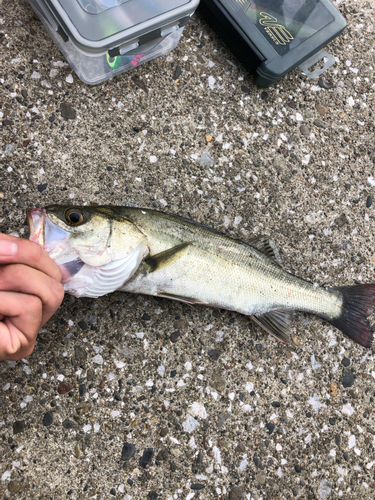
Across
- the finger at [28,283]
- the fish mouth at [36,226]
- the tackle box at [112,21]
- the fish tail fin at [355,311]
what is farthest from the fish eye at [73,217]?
the fish tail fin at [355,311]

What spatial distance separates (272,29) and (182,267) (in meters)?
2.15

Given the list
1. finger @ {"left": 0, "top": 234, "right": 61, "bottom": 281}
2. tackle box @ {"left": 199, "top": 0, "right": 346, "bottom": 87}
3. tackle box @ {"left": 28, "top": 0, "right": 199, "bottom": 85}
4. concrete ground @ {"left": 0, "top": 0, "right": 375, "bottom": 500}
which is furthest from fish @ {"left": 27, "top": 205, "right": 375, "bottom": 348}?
tackle box @ {"left": 199, "top": 0, "right": 346, "bottom": 87}

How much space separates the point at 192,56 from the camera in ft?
10.0

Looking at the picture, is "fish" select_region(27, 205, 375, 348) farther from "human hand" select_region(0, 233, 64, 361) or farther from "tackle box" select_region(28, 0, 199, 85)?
"tackle box" select_region(28, 0, 199, 85)

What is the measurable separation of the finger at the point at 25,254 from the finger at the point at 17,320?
151 mm

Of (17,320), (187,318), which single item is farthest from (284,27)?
(17,320)

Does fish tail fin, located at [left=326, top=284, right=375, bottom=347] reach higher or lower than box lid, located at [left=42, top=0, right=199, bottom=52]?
lower

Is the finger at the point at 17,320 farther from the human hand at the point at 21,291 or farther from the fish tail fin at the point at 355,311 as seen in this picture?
the fish tail fin at the point at 355,311

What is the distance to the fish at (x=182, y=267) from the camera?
2.04 m

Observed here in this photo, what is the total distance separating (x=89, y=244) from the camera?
80.9 inches

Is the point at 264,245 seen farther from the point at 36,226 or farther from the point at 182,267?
the point at 36,226

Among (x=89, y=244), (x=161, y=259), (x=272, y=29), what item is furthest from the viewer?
(x=272, y=29)

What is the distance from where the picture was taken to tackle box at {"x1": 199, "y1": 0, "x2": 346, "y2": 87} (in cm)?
292

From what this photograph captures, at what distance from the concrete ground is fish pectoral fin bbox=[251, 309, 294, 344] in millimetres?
188
